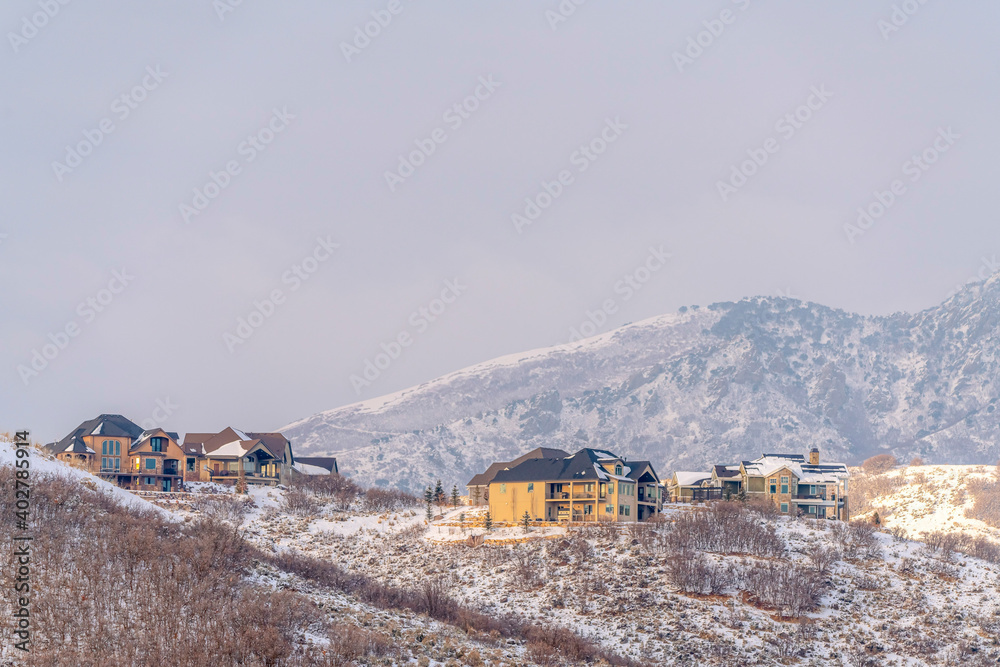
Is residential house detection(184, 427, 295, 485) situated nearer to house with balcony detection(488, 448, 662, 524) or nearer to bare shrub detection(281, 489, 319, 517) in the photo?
bare shrub detection(281, 489, 319, 517)

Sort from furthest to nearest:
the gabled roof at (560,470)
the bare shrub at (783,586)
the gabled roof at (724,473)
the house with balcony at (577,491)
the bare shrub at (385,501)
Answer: the gabled roof at (724,473) < the bare shrub at (385,501) < the gabled roof at (560,470) < the house with balcony at (577,491) < the bare shrub at (783,586)

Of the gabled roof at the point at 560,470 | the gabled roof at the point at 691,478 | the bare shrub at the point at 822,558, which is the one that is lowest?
the bare shrub at the point at 822,558

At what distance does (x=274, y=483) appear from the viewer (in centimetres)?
12238

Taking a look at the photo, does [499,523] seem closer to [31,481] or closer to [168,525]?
[168,525]

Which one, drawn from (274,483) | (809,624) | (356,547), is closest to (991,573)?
(809,624)

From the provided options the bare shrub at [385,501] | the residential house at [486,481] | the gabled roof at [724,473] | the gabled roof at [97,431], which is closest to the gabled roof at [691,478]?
the gabled roof at [724,473]

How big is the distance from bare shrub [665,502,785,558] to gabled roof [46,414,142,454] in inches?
2470

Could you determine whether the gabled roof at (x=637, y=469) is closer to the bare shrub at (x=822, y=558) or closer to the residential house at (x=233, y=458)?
the bare shrub at (x=822, y=558)

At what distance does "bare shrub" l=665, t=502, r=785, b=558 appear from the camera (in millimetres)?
86062

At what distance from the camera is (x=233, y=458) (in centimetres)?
12225

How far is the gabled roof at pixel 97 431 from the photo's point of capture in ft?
364

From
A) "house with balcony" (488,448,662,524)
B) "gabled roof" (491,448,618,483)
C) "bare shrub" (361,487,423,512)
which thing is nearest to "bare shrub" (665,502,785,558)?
"house with balcony" (488,448,662,524)

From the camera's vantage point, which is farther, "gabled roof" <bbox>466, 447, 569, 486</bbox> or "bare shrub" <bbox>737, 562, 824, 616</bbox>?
"gabled roof" <bbox>466, 447, 569, 486</bbox>

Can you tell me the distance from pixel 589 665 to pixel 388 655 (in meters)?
13.9
